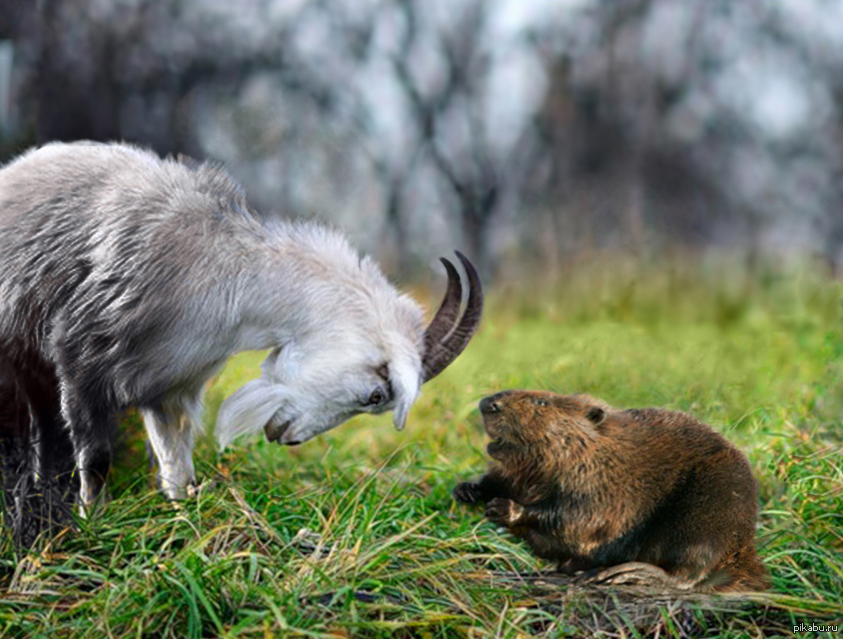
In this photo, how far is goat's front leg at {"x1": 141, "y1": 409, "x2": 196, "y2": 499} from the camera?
4.62 metres

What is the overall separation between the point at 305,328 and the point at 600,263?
6.08m

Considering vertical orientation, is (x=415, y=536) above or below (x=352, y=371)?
below

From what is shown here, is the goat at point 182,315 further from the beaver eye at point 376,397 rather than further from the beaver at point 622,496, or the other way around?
the beaver at point 622,496

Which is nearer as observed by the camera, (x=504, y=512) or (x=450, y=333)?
(x=504, y=512)

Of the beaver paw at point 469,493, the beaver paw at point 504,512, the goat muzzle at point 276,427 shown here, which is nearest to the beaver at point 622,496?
the beaver paw at point 504,512

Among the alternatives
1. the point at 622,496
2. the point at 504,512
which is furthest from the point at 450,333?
the point at 622,496

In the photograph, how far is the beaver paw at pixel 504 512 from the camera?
362 cm

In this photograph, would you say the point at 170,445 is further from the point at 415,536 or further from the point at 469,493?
the point at 469,493

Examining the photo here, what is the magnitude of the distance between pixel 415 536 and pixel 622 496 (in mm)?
847

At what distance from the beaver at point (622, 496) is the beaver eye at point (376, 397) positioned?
0.68 m

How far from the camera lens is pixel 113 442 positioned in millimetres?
4664

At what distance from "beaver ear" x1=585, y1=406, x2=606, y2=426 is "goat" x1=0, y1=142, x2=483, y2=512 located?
84cm

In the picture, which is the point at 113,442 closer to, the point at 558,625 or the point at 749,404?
the point at 558,625

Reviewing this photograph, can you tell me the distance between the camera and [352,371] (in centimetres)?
Result: 418
